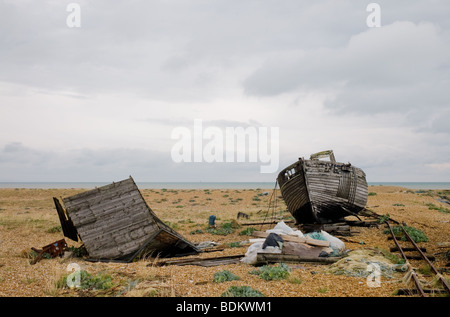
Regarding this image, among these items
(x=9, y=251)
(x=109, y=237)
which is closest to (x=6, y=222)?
(x=9, y=251)

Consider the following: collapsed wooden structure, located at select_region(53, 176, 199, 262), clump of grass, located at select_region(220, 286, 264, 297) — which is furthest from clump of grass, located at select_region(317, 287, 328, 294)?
collapsed wooden structure, located at select_region(53, 176, 199, 262)

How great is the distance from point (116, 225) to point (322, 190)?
403 inches

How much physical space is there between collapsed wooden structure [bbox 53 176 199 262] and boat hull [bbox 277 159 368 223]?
7.49m

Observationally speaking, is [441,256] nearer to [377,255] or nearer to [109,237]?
[377,255]

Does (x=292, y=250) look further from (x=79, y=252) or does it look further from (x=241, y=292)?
(x=79, y=252)

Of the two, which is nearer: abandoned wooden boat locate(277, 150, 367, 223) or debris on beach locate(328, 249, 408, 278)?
debris on beach locate(328, 249, 408, 278)

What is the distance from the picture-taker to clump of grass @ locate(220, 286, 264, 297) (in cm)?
707

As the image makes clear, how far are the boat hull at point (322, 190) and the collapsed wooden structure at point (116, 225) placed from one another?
24.6 feet

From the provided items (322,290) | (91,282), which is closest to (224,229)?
(91,282)

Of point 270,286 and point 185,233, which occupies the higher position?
point 270,286

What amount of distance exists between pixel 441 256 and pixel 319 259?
4.26 meters

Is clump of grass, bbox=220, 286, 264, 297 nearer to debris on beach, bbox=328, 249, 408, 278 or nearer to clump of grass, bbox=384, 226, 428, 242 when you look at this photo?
debris on beach, bbox=328, 249, 408, 278
